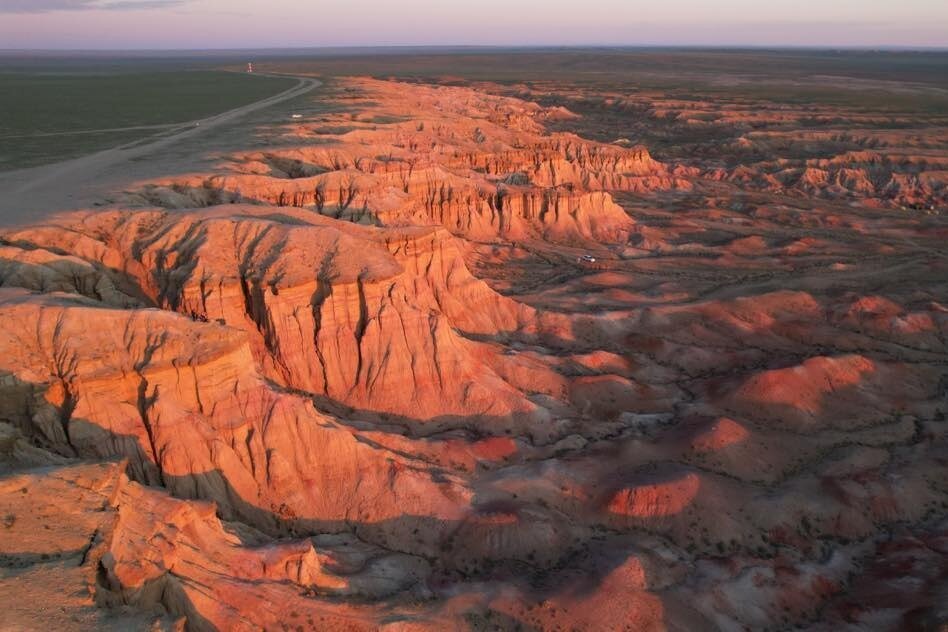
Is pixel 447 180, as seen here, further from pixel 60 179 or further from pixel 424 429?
pixel 424 429

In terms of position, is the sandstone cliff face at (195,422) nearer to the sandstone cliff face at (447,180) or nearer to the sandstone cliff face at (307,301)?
the sandstone cliff face at (307,301)

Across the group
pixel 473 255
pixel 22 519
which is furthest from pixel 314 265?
pixel 473 255

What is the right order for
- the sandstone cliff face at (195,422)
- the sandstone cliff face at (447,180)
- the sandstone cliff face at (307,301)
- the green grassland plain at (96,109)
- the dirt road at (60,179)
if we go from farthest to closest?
1. the green grassland plain at (96,109)
2. the sandstone cliff face at (447,180)
3. the dirt road at (60,179)
4. the sandstone cliff face at (307,301)
5. the sandstone cliff face at (195,422)

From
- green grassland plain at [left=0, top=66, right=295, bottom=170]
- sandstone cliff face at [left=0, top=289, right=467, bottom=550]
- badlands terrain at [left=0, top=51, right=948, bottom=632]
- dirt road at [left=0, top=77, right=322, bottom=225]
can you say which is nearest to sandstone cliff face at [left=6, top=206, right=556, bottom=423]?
badlands terrain at [left=0, top=51, right=948, bottom=632]

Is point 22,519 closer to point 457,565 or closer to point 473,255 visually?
point 457,565

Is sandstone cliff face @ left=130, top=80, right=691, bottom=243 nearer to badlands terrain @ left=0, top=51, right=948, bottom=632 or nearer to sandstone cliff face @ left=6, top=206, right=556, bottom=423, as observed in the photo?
badlands terrain @ left=0, top=51, right=948, bottom=632

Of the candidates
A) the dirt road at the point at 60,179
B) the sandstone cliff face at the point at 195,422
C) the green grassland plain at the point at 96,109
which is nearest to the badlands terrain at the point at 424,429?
the sandstone cliff face at the point at 195,422
